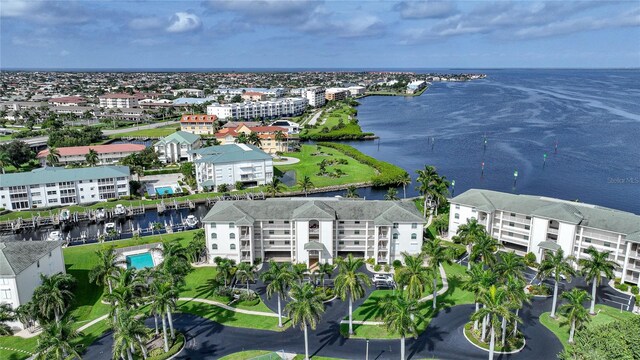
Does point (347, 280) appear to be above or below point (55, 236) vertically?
above

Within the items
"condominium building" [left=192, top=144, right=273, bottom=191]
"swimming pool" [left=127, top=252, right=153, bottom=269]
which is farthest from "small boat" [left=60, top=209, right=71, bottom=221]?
"swimming pool" [left=127, top=252, right=153, bottom=269]

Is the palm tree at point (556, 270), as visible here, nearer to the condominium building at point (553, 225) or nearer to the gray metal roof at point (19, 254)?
the condominium building at point (553, 225)

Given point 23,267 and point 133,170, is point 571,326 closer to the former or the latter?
point 23,267

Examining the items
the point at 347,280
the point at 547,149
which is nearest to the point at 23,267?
the point at 347,280

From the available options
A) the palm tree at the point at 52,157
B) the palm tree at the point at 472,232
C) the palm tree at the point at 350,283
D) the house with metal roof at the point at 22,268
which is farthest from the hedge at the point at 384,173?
the palm tree at the point at 52,157

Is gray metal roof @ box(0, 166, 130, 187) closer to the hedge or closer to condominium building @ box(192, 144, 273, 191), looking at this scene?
condominium building @ box(192, 144, 273, 191)
